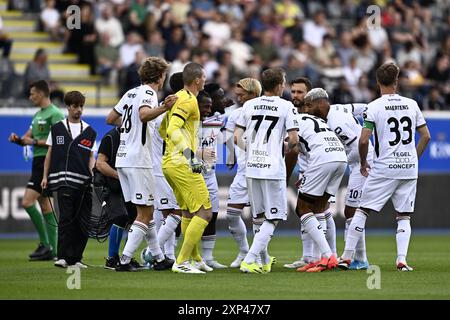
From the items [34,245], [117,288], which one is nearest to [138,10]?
[34,245]

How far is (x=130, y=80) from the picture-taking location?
24.2 metres

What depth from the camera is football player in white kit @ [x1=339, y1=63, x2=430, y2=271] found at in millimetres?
13734

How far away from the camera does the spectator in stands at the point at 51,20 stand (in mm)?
26094

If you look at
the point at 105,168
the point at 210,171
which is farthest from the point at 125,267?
the point at 210,171

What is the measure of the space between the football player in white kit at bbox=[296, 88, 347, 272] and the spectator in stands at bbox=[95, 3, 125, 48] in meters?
12.4

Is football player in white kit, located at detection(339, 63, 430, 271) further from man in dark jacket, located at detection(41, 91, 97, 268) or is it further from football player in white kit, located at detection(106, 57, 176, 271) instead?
man in dark jacket, located at detection(41, 91, 97, 268)

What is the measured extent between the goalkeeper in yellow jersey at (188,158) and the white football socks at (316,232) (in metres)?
1.29

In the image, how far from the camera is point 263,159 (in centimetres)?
1348

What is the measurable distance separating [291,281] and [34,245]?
8.26 metres

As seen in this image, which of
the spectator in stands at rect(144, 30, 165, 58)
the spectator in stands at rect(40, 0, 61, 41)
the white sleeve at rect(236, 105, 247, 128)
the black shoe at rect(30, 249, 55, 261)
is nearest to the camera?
the white sleeve at rect(236, 105, 247, 128)

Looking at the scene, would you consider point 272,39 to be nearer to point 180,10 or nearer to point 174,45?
point 180,10

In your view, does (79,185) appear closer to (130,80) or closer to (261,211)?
(261,211)

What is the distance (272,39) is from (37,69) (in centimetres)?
715

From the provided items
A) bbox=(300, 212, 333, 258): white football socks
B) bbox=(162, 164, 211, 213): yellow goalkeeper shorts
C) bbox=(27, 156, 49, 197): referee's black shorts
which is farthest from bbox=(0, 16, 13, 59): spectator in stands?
bbox=(300, 212, 333, 258): white football socks
